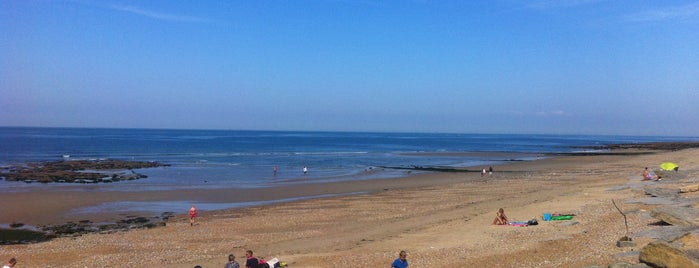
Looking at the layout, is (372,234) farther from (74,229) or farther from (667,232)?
(74,229)

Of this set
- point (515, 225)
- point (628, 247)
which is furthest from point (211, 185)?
point (628, 247)

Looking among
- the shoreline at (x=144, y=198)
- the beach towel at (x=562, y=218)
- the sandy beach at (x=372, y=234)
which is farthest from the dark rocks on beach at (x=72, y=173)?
the beach towel at (x=562, y=218)

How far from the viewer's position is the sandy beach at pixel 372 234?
16.1 m

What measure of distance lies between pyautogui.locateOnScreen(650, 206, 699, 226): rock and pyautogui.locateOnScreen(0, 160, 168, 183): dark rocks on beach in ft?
137

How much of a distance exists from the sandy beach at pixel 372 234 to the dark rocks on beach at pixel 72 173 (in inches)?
489

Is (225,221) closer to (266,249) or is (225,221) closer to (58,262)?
(266,249)

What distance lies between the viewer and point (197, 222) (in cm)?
2458

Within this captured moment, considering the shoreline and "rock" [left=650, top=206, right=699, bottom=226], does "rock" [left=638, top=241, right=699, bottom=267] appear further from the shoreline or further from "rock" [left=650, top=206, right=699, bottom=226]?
the shoreline

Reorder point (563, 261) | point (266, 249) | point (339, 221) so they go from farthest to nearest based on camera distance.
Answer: point (339, 221) < point (266, 249) < point (563, 261)

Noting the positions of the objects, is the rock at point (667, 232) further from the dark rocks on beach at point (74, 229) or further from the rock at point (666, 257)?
the dark rocks on beach at point (74, 229)

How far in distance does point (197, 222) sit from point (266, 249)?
7313mm

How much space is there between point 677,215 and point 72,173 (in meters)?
49.7

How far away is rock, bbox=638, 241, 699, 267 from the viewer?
11.0 metres

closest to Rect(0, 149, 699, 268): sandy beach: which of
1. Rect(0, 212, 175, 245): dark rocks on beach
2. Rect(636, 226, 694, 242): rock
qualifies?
Rect(636, 226, 694, 242): rock
